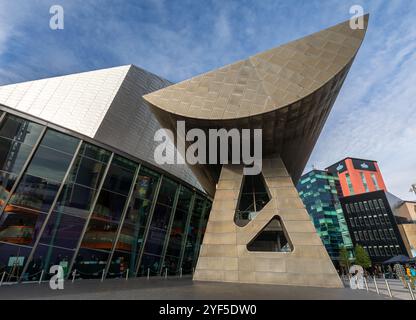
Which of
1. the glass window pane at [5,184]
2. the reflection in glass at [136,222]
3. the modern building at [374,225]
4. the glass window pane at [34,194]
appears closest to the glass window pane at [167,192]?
the reflection in glass at [136,222]

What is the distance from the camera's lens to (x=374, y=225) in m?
62.0

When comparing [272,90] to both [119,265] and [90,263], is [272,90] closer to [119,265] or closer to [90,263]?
[119,265]

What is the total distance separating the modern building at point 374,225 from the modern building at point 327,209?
8.04 metres

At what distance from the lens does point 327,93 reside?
14914 millimetres

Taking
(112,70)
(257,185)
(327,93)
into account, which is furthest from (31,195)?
(112,70)

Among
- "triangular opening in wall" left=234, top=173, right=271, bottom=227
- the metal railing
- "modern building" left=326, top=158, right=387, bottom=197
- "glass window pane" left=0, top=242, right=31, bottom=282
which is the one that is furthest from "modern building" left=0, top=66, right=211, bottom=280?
"modern building" left=326, top=158, right=387, bottom=197

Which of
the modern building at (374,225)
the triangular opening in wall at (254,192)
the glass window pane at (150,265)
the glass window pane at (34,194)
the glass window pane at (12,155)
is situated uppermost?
the modern building at (374,225)

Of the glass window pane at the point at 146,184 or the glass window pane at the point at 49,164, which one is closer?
the glass window pane at the point at 49,164

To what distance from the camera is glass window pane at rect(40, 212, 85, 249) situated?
1168 cm

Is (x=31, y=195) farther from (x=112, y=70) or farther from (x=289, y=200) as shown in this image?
(x=112, y=70)

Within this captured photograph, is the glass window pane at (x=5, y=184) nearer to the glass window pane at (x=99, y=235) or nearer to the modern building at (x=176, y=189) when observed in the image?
the modern building at (x=176, y=189)

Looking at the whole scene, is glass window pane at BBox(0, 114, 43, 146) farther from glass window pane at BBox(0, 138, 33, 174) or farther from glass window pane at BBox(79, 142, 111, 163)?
glass window pane at BBox(79, 142, 111, 163)

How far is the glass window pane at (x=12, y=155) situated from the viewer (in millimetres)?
11211
